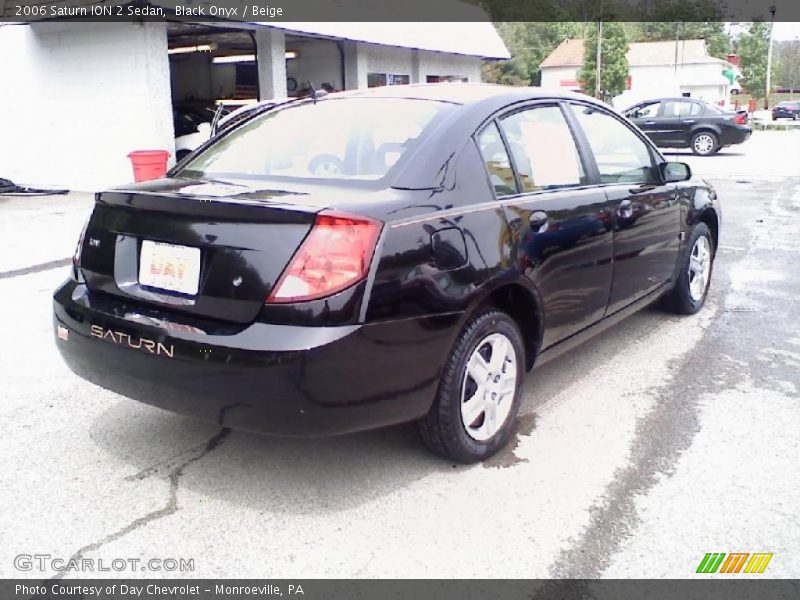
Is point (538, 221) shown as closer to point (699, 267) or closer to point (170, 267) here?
point (170, 267)

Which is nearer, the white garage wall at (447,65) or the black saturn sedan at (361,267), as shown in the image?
the black saturn sedan at (361,267)

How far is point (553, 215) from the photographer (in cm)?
365

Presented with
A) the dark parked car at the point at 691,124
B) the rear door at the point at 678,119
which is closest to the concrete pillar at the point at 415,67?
the dark parked car at the point at 691,124

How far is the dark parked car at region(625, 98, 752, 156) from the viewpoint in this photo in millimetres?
22172

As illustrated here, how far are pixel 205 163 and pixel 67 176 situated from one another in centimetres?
1188

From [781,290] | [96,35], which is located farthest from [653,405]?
[96,35]

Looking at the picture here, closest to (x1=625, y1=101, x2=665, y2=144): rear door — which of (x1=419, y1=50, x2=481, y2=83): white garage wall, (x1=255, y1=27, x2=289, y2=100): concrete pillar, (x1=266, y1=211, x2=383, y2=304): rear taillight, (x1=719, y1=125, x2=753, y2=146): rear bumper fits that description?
(x1=719, y1=125, x2=753, y2=146): rear bumper

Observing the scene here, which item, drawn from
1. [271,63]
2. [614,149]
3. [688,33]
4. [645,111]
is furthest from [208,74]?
[688,33]

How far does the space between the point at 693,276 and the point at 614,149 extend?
1.57 metres

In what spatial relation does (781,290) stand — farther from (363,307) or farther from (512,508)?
(363,307)

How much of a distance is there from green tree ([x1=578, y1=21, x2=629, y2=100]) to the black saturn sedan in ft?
175

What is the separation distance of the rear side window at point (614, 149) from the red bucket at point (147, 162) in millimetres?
9121

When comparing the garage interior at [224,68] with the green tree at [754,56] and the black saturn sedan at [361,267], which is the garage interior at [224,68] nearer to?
the black saturn sedan at [361,267]

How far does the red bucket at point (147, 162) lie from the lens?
12125mm
